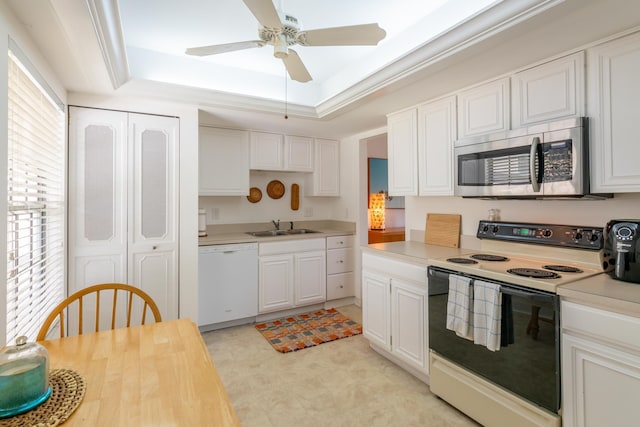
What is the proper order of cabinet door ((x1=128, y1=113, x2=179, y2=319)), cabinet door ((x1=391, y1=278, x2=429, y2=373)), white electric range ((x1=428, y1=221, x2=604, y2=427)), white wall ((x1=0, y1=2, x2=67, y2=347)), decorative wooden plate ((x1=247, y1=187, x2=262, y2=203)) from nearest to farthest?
white wall ((x1=0, y1=2, x2=67, y2=347)), white electric range ((x1=428, y1=221, x2=604, y2=427)), cabinet door ((x1=391, y1=278, x2=429, y2=373)), cabinet door ((x1=128, y1=113, x2=179, y2=319)), decorative wooden plate ((x1=247, y1=187, x2=262, y2=203))

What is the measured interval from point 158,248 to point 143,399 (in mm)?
2073

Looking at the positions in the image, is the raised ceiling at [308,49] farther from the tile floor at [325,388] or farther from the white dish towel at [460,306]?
the tile floor at [325,388]

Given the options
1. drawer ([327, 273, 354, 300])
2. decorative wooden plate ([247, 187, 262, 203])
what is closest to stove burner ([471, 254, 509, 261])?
drawer ([327, 273, 354, 300])

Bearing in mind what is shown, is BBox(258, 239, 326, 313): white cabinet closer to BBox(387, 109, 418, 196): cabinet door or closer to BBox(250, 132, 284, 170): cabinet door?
BBox(250, 132, 284, 170): cabinet door

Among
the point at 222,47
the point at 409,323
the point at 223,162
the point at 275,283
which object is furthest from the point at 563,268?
the point at 223,162

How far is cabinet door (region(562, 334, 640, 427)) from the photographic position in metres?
1.33

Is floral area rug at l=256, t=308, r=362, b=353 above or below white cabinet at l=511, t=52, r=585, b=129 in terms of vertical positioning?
below

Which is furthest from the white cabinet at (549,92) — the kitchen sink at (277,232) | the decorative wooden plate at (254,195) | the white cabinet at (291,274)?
the decorative wooden plate at (254,195)

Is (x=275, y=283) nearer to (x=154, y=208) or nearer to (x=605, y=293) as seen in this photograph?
(x=154, y=208)

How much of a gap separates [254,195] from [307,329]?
1762mm

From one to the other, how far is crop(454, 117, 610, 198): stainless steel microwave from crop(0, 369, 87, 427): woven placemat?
2318 mm

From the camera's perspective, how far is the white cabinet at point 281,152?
381 centimetres

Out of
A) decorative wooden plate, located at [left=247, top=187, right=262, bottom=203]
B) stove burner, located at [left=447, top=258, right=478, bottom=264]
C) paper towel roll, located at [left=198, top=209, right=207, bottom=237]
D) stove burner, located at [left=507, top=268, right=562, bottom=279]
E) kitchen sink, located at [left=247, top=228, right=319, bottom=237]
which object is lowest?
stove burner, located at [left=507, top=268, right=562, bottom=279]

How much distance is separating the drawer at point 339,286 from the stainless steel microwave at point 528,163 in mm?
2039
